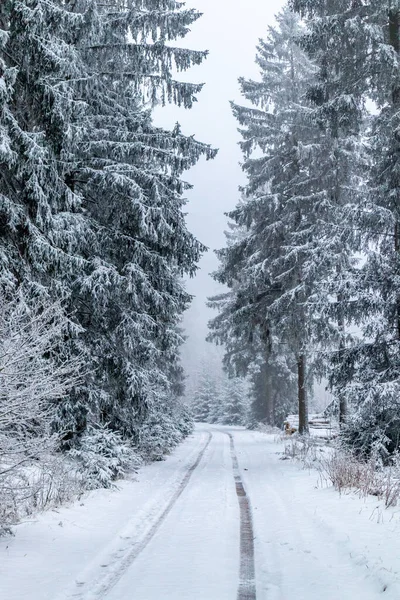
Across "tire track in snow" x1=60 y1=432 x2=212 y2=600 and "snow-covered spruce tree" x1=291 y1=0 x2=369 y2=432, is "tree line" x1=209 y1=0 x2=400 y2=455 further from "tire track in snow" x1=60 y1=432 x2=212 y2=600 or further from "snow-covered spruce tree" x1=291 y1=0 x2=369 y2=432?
"tire track in snow" x1=60 y1=432 x2=212 y2=600

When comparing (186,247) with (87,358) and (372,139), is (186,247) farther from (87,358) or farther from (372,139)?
(372,139)

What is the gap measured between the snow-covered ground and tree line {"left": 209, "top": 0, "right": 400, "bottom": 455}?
10.3 feet

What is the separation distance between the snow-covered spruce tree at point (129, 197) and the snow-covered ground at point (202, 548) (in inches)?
140

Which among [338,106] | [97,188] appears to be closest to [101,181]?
[97,188]

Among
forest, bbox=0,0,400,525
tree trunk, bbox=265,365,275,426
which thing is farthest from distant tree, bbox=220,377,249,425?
forest, bbox=0,0,400,525

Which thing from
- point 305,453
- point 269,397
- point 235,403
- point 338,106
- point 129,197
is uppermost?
point 338,106

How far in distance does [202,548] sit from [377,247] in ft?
26.9

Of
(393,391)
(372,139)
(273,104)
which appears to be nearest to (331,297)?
(393,391)

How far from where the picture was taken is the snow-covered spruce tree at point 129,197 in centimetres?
1212

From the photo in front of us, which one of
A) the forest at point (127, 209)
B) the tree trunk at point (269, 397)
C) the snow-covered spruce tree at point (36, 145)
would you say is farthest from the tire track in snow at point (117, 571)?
the tree trunk at point (269, 397)

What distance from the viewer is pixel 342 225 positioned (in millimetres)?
11547

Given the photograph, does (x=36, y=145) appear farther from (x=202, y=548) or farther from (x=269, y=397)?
(x=269, y=397)

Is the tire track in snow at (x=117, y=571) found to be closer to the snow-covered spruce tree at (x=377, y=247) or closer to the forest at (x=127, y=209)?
the forest at (x=127, y=209)

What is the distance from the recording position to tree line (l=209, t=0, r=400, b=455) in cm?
1112
